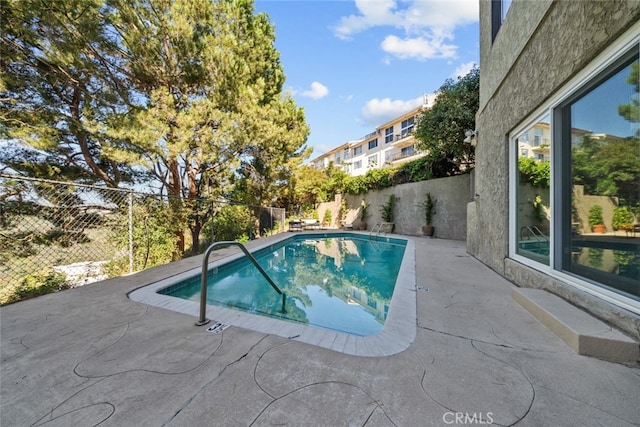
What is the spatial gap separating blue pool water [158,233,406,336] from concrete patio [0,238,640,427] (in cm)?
132

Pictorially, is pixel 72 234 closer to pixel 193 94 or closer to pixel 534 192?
pixel 193 94

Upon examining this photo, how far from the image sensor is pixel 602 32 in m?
2.14

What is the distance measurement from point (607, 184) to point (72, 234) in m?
8.31

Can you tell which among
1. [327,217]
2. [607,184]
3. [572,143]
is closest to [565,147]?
[572,143]

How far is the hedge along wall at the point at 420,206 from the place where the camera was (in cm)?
977

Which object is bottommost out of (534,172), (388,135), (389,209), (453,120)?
(389,209)

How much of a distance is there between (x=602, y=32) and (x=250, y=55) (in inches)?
365

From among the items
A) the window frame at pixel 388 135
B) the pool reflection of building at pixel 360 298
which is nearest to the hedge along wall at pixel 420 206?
the pool reflection of building at pixel 360 298

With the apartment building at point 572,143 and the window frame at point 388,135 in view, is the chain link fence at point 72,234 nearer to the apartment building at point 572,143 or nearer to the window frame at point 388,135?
the apartment building at point 572,143

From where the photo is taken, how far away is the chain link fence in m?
4.20

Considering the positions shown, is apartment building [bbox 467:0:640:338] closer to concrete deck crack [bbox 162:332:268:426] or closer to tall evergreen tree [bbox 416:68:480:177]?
concrete deck crack [bbox 162:332:268:426]

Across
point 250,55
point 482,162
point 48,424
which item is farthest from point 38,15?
point 482,162

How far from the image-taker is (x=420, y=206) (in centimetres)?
1127

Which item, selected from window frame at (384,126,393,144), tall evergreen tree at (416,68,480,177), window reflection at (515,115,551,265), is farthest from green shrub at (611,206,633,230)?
window frame at (384,126,393,144)
